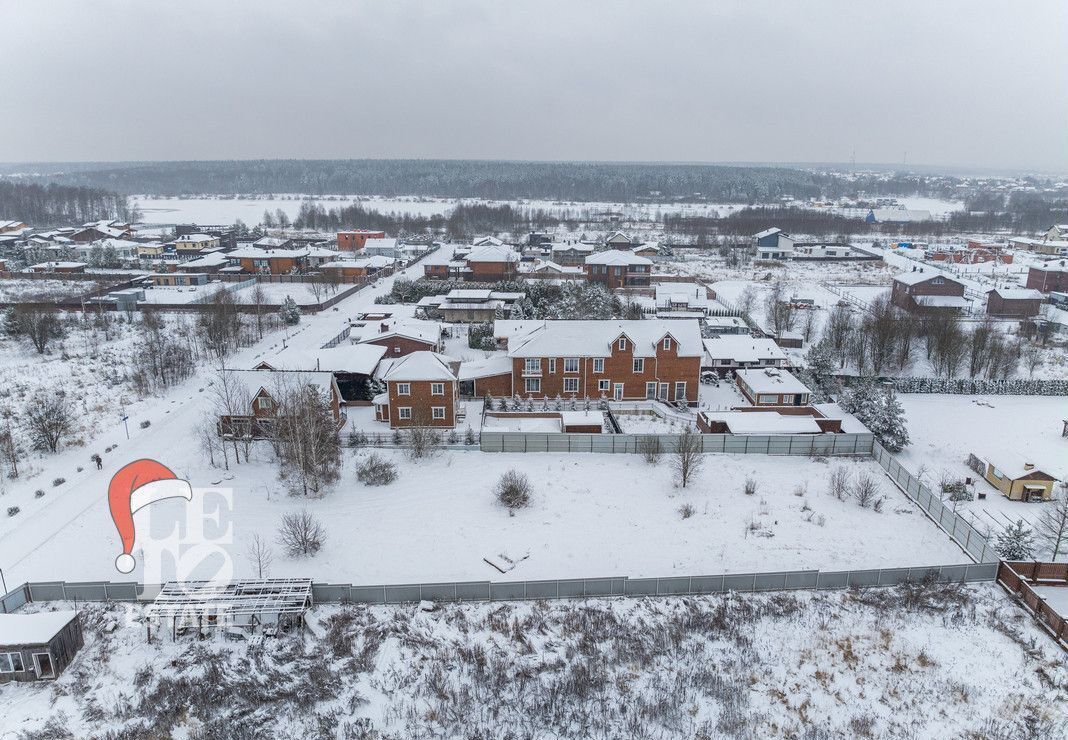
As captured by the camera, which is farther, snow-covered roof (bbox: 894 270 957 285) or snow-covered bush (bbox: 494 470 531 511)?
snow-covered roof (bbox: 894 270 957 285)

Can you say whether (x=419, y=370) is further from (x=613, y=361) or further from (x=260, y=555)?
(x=260, y=555)

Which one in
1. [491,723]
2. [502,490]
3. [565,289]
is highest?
[565,289]

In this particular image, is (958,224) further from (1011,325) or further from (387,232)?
(387,232)

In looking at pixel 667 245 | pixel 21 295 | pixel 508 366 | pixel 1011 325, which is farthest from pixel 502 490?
pixel 667 245

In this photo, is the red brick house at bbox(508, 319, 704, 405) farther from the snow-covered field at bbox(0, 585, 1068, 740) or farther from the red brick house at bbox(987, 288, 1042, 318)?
the red brick house at bbox(987, 288, 1042, 318)

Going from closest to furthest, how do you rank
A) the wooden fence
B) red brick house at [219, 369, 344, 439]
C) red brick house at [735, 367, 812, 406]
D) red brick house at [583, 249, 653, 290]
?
the wooden fence, red brick house at [219, 369, 344, 439], red brick house at [735, 367, 812, 406], red brick house at [583, 249, 653, 290]

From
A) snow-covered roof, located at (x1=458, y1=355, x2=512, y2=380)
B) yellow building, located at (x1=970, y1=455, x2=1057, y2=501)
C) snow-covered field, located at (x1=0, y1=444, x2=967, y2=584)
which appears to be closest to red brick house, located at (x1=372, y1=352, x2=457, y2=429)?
snow-covered field, located at (x1=0, y1=444, x2=967, y2=584)

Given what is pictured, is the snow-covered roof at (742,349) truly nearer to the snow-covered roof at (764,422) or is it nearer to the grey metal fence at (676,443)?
the snow-covered roof at (764,422)
